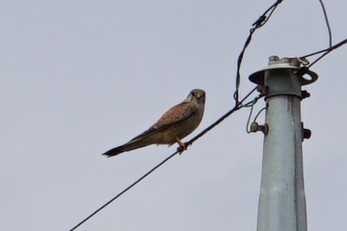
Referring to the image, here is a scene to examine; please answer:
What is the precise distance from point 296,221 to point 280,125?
1.64ft

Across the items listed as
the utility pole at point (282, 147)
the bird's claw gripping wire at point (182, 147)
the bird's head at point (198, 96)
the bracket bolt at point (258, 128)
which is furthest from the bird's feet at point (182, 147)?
the bracket bolt at point (258, 128)

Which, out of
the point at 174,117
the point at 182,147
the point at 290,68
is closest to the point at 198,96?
the point at 174,117

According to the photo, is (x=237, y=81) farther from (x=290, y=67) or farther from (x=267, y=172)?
(x=267, y=172)

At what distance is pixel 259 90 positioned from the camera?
4082 millimetres

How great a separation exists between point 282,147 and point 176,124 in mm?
4464

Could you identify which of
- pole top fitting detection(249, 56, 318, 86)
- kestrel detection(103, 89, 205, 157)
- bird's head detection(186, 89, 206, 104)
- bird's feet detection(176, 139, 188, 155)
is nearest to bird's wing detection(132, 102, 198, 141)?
kestrel detection(103, 89, 205, 157)

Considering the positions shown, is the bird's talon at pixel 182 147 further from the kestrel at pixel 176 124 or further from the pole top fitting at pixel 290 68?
the pole top fitting at pixel 290 68

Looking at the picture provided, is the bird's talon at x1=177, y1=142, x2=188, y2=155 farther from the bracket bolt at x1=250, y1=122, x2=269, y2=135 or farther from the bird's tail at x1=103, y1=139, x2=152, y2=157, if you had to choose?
the bracket bolt at x1=250, y1=122, x2=269, y2=135

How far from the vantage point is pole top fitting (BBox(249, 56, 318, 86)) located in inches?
159

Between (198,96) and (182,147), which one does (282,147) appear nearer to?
(182,147)

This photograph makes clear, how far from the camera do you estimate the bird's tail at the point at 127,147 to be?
23.4 ft

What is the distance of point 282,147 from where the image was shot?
12.2 ft

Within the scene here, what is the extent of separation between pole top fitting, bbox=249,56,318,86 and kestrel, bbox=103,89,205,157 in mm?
3699

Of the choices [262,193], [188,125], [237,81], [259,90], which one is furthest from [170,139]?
[262,193]
